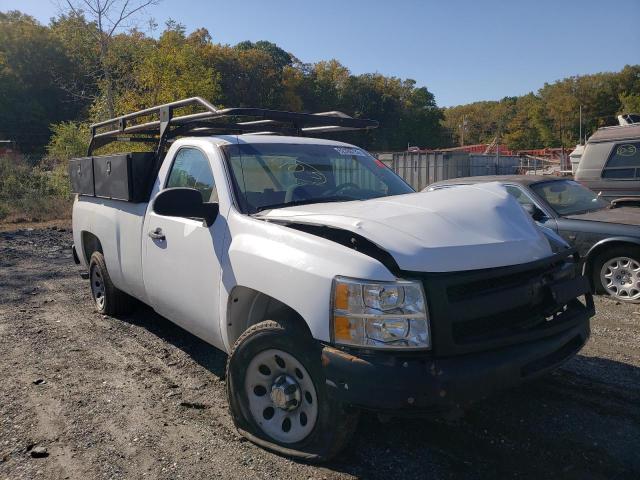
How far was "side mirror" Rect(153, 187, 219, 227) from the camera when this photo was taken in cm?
346

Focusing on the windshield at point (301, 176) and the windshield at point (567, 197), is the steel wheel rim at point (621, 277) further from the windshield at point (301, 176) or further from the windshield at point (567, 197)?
the windshield at point (301, 176)

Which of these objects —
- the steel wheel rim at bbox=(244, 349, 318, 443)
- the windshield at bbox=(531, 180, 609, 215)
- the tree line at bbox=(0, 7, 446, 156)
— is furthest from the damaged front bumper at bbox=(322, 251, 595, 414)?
the tree line at bbox=(0, 7, 446, 156)

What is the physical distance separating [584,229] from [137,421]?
5.64 meters

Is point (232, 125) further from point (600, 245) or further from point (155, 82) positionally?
point (155, 82)

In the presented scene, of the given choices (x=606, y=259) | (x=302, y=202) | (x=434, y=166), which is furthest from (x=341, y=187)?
(x=434, y=166)

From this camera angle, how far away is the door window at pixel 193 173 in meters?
3.98

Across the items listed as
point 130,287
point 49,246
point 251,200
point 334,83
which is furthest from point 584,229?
point 334,83

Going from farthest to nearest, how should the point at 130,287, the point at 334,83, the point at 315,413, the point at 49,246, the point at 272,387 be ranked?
1. the point at 334,83
2. the point at 49,246
3. the point at 130,287
4. the point at 272,387
5. the point at 315,413

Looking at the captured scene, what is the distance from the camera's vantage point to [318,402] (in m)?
2.78

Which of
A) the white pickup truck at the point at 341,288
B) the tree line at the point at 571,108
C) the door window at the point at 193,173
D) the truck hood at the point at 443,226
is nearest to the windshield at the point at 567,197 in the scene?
the white pickup truck at the point at 341,288

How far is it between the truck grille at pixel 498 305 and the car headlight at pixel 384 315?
0.20ft

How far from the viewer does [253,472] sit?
2.92 meters

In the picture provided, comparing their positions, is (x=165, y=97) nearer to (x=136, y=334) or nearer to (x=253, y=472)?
(x=136, y=334)

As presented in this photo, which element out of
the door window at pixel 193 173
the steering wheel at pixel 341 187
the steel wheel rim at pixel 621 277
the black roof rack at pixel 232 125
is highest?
the black roof rack at pixel 232 125
